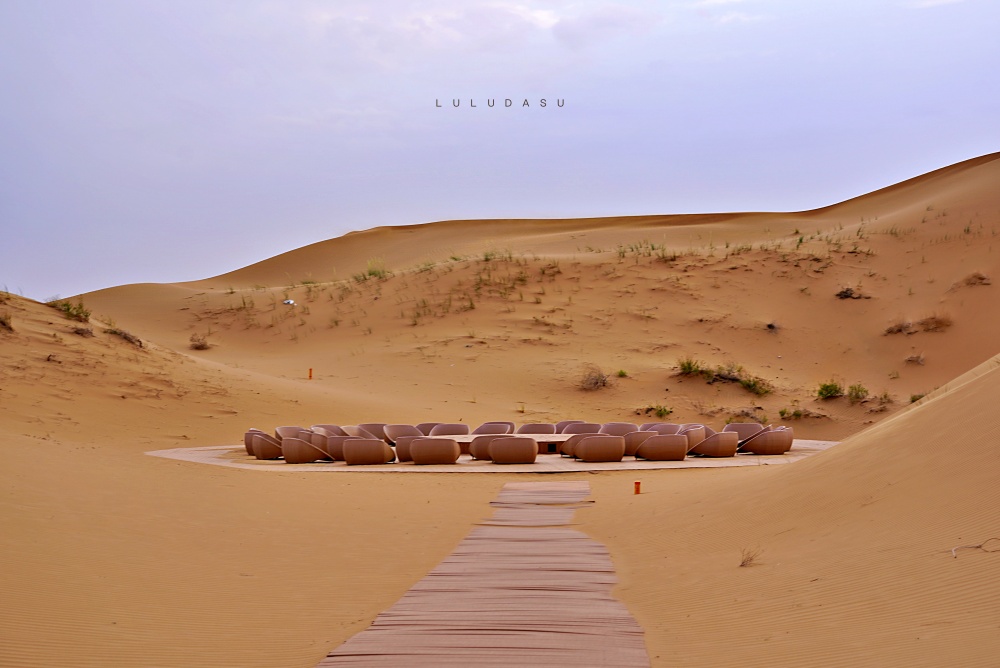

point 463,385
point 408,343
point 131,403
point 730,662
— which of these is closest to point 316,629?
point 730,662

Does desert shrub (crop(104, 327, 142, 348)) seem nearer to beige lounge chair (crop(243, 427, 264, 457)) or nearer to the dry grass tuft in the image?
beige lounge chair (crop(243, 427, 264, 457))

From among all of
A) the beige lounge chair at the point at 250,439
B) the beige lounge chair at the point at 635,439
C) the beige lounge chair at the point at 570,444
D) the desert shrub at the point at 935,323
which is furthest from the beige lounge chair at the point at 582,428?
the desert shrub at the point at 935,323

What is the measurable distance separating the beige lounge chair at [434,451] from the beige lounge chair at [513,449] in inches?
26.2

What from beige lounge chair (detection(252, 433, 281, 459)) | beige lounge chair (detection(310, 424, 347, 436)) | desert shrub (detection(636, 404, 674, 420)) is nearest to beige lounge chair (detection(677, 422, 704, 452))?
beige lounge chair (detection(310, 424, 347, 436))

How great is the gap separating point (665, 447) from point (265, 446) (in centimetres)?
699

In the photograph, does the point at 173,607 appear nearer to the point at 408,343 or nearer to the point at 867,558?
the point at 867,558

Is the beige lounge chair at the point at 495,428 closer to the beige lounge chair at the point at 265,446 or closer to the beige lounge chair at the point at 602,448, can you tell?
the beige lounge chair at the point at 602,448

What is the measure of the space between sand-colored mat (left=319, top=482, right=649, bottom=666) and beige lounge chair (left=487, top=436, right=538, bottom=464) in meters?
6.33

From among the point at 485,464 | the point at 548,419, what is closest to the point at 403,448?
the point at 485,464

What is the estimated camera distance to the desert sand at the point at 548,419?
584cm

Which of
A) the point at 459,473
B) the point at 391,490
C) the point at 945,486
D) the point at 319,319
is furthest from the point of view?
the point at 319,319

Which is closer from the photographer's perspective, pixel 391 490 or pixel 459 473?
pixel 391 490

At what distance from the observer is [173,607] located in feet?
21.2

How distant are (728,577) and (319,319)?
30.8 meters
